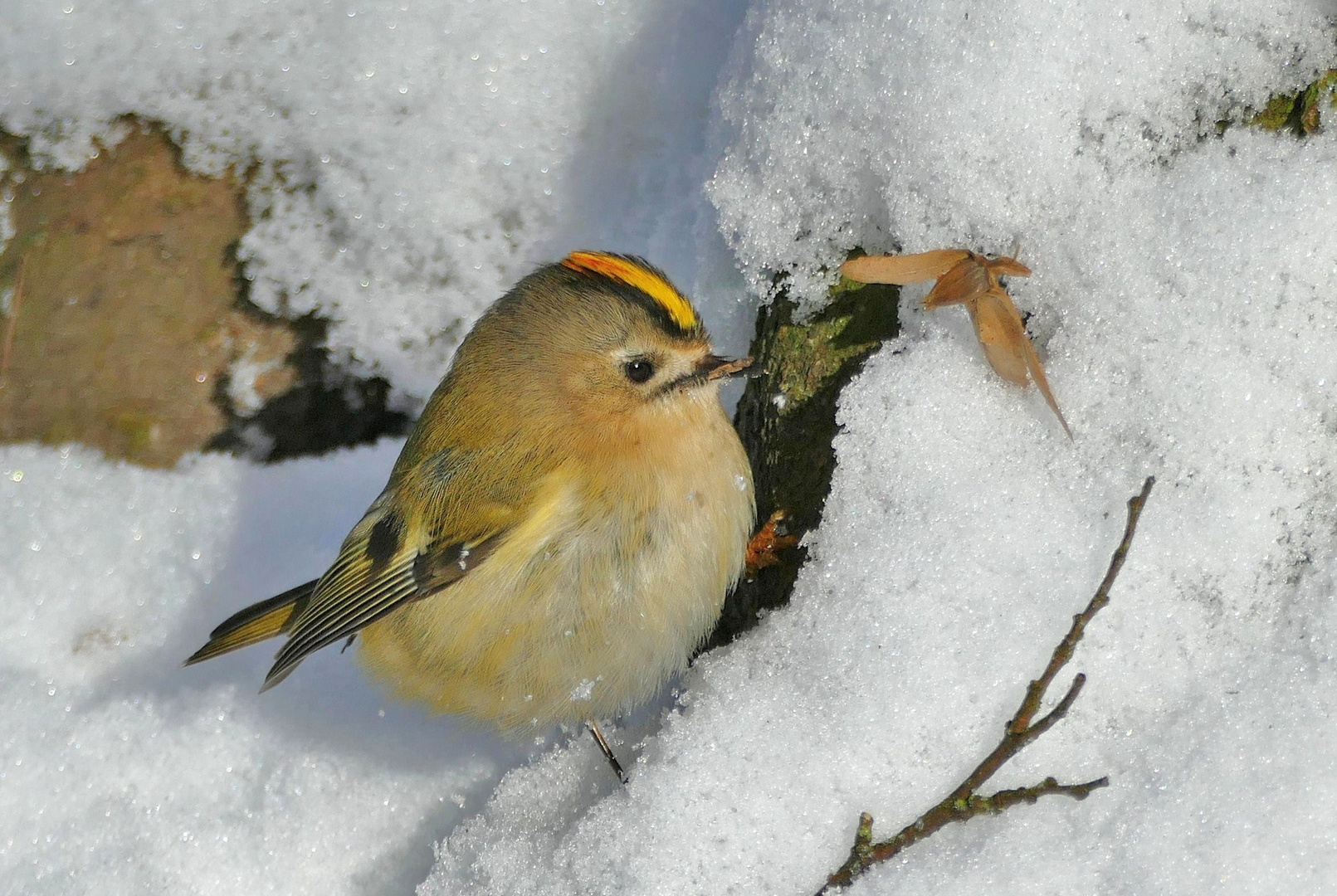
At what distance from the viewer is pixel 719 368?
230 cm

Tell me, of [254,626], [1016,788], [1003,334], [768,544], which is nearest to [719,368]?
[768,544]

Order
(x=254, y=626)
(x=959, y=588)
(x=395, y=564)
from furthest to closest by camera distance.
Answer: (x=254, y=626)
(x=395, y=564)
(x=959, y=588)

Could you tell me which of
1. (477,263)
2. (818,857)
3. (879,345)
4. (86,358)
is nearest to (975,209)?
(879,345)

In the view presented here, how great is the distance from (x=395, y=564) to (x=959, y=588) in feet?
4.34

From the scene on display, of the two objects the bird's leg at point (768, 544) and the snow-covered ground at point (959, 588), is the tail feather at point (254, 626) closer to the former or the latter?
the snow-covered ground at point (959, 588)

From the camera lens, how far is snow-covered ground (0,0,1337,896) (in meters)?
1.66

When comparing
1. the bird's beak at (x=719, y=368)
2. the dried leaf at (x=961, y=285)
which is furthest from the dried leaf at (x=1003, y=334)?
the bird's beak at (x=719, y=368)

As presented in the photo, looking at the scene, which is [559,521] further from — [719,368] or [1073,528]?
[1073,528]

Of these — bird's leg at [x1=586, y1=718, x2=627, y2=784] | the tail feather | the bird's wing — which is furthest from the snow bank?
the tail feather

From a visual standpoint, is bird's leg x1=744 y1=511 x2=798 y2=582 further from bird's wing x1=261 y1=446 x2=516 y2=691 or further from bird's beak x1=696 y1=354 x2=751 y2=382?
bird's wing x1=261 y1=446 x2=516 y2=691

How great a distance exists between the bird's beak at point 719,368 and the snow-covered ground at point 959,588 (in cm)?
22

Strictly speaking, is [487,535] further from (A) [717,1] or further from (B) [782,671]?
(A) [717,1]

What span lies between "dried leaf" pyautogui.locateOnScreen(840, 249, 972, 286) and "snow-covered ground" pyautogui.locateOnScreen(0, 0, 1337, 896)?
0.06m

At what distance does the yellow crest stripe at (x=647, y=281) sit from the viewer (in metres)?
2.33
